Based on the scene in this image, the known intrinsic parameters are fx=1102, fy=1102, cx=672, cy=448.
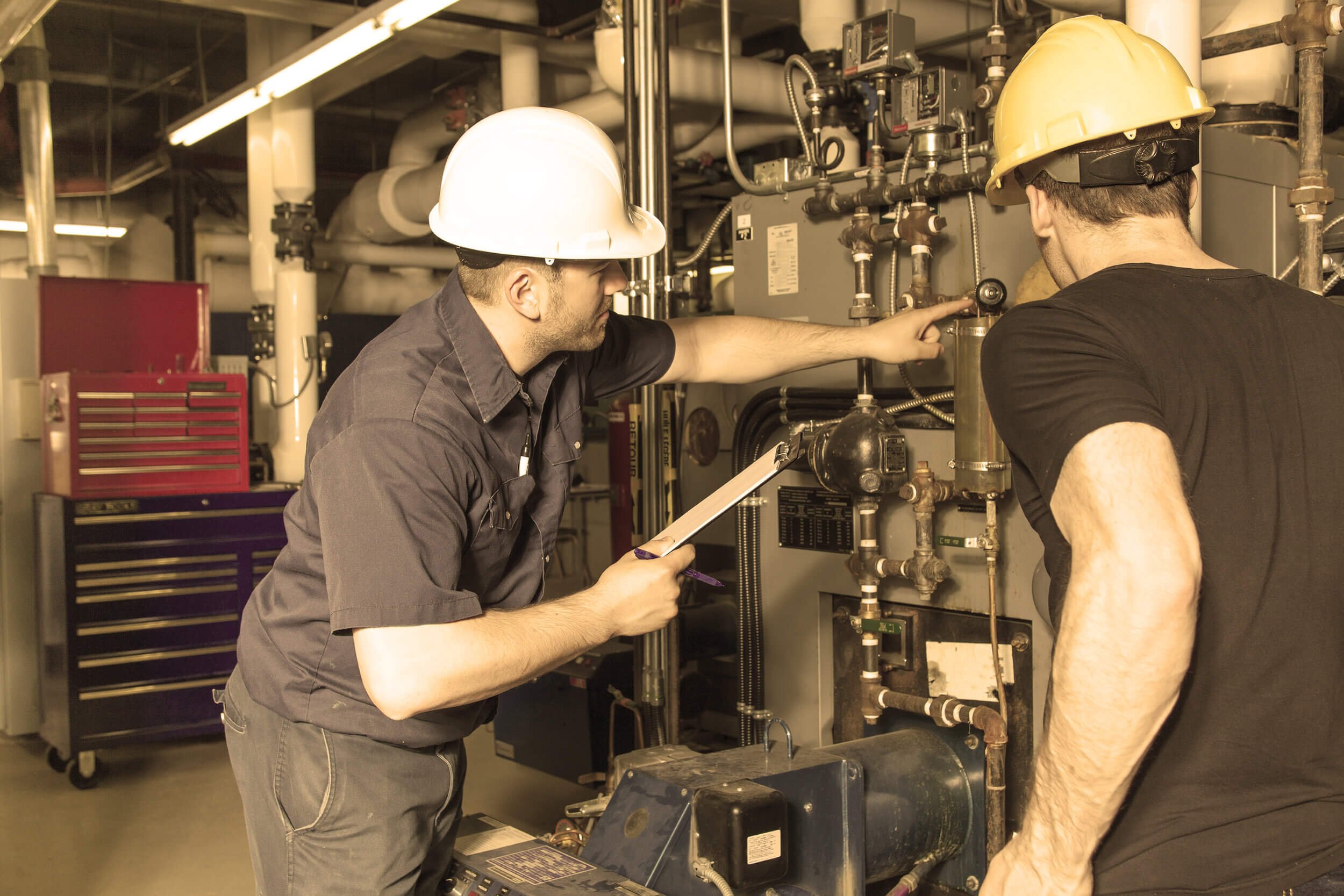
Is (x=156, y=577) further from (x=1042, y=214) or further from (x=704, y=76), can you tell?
(x=1042, y=214)

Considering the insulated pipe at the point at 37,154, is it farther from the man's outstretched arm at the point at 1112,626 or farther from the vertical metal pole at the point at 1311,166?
the man's outstretched arm at the point at 1112,626

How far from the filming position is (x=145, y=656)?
3.82m

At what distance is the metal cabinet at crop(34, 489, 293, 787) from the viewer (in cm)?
371

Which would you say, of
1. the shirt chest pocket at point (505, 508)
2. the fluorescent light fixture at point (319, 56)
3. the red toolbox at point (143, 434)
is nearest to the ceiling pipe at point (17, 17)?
the fluorescent light fixture at point (319, 56)

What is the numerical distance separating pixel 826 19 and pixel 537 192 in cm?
200

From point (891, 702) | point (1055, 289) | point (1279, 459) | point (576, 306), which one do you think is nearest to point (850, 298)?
point (1055, 289)

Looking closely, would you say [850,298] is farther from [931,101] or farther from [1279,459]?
[1279,459]

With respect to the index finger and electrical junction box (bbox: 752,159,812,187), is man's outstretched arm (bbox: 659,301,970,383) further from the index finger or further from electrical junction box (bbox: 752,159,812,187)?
electrical junction box (bbox: 752,159,812,187)

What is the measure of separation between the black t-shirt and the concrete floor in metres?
2.60

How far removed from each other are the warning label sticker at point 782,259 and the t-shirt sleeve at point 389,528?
1.34m

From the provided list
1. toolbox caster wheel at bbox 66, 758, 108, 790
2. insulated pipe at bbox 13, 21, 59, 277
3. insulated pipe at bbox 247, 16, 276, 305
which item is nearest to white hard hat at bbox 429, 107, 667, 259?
toolbox caster wheel at bbox 66, 758, 108, 790

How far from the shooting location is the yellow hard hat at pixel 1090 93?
3.80 ft

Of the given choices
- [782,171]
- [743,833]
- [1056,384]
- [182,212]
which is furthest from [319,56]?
[182,212]

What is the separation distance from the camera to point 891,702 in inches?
85.9
